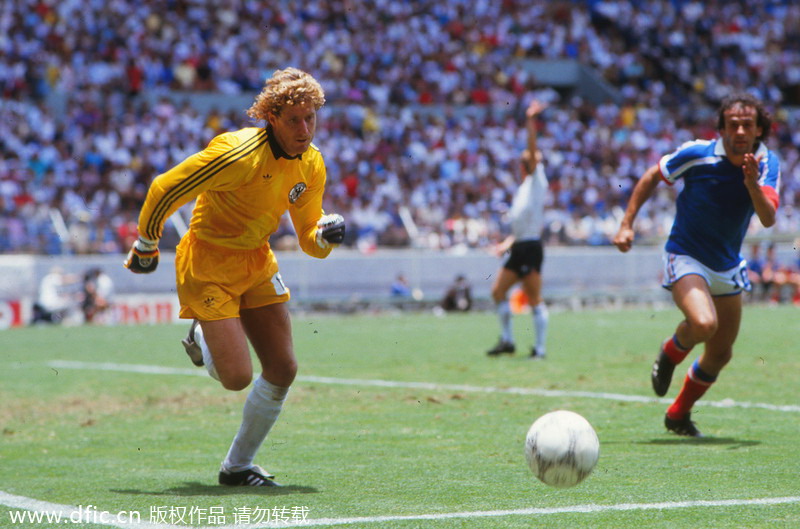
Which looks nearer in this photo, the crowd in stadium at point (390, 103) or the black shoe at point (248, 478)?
the black shoe at point (248, 478)

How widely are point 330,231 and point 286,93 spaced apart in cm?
78

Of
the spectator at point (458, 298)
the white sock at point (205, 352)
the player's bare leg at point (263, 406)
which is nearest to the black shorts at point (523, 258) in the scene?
the white sock at point (205, 352)

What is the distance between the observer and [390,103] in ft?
107

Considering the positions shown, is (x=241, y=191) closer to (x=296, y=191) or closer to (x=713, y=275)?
(x=296, y=191)

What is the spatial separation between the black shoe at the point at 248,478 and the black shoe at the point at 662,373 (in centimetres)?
299

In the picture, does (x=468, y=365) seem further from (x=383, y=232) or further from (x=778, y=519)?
(x=383, y=232)

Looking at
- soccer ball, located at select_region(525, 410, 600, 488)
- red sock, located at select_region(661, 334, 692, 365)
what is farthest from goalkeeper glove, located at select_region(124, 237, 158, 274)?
red sock, located at select_region(661, 334, 692, 365)

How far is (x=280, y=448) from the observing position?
7.27m

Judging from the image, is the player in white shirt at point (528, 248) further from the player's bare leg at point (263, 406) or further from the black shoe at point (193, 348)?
the player's bare leg at point (263, 406)

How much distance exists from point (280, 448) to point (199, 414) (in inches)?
76.2

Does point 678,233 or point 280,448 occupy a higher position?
point 678,233

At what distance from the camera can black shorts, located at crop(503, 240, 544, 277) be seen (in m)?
13.2

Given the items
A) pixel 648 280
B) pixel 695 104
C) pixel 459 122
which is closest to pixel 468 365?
pixel 648 280

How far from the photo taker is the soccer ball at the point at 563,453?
521cm
